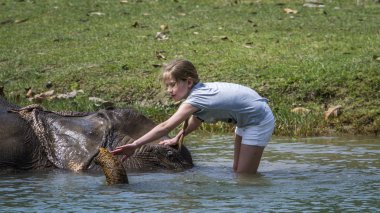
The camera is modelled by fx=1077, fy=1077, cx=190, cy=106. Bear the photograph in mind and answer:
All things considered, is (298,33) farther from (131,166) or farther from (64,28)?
(131,166)

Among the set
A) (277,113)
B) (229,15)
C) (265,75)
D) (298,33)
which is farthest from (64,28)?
(277,113)

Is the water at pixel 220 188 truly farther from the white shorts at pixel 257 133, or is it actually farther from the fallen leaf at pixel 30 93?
the fallen leaf at pixel 30 93

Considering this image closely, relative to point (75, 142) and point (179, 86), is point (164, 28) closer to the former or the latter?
point (75, 142)

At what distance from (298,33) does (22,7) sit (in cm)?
556

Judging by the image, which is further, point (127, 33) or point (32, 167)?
point (127, 33)

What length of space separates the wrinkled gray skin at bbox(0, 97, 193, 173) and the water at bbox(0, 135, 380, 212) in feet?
0.38

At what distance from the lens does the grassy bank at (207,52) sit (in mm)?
11414

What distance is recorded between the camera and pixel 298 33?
582 inches

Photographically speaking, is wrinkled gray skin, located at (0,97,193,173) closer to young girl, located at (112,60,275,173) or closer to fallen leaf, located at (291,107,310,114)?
young girl, located at (112,60,275,173)

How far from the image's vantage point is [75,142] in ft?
27.3

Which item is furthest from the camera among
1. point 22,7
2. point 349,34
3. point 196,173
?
point 22,7

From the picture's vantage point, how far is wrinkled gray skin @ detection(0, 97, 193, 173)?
8297 millimetres

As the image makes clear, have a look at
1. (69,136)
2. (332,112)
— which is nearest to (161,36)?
(332,112)

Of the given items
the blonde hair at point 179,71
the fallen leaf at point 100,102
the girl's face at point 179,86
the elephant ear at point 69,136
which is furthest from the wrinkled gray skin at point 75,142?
the fallen leaf at point 100,102
